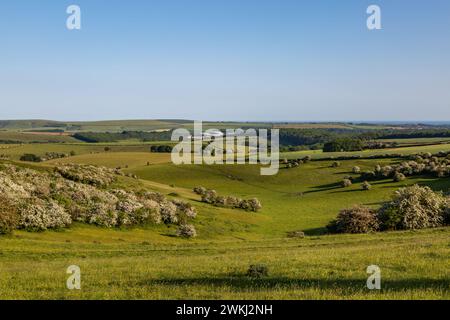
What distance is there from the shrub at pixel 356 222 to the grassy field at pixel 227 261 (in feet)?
10.0

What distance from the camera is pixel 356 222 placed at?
45656 mm

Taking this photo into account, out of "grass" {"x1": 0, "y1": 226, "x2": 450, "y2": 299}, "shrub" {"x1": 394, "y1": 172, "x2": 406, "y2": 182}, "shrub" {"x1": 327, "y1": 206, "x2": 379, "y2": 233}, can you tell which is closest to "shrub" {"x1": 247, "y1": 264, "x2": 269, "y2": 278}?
"grass" {"x1": 0, "y1": 226, "x2": 450, "y2": 299}

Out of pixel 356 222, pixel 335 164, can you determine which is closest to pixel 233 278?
pixel 356 222

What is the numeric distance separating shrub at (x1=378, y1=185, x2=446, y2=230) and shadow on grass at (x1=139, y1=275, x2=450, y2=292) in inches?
1276

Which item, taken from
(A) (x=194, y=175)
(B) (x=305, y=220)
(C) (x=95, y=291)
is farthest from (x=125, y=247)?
(A) (x=194, y=175)

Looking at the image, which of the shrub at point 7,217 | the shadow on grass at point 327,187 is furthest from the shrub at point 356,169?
the shrub at point 7,217

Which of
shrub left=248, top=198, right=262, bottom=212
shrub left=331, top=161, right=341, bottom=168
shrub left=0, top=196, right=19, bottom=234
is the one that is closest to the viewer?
shrub left=0, top=196, right=19, bottom=234

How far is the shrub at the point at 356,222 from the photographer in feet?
149

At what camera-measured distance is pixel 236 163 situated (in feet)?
381

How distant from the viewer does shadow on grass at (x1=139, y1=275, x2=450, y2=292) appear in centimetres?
1398

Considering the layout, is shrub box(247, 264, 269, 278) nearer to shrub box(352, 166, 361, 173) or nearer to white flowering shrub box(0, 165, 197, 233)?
white flowering shrub box(0, 165, 197, 233)
